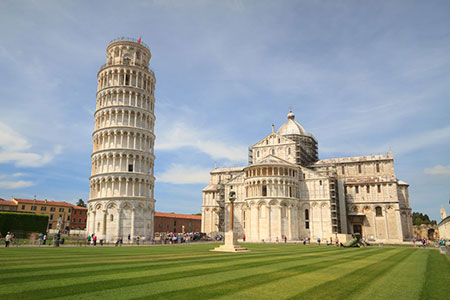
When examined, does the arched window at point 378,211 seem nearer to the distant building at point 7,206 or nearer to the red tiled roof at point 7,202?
the distant building at point 7,206

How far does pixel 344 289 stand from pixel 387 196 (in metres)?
65.7

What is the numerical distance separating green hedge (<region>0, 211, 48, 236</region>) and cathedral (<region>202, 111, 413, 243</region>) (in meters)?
37.2

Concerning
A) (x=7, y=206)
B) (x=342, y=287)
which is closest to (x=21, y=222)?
(x=7, y=206)

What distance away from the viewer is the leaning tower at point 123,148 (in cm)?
5166

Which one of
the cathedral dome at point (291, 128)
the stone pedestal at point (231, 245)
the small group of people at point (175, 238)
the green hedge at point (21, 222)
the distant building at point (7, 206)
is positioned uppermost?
the cathedral dome at point (291, 128)

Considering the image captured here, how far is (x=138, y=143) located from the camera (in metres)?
55.6

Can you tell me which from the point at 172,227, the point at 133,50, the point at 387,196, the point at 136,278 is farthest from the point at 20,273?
the point at 172,227

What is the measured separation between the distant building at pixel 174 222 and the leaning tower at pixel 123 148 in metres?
45.6

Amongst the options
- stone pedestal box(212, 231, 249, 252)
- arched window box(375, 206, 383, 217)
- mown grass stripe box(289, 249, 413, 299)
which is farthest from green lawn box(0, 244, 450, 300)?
arched window box(375, 206, 383, 217)

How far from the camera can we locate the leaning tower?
51.7m

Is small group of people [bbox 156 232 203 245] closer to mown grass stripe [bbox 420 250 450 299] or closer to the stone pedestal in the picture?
the stone pedestal

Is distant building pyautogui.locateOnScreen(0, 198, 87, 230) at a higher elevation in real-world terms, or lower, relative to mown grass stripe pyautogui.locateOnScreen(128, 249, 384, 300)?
higher

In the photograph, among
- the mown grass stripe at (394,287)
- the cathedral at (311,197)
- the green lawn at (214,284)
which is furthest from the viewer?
the cathedral at (311,197)

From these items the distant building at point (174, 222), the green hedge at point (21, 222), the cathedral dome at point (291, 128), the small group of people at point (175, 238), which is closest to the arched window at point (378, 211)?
Answer: the cathedral dome at point (291, 128)
